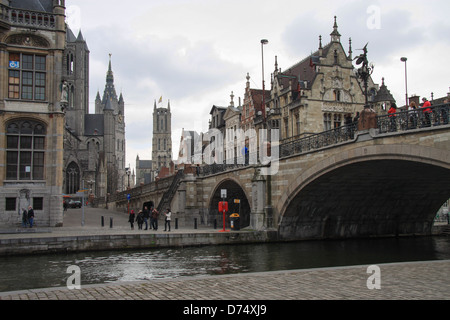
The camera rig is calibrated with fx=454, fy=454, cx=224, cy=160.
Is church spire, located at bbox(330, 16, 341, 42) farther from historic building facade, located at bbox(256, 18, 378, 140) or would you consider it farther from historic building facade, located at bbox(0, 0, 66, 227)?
historic building facade, located at bbox(0, 0, 66, 227)

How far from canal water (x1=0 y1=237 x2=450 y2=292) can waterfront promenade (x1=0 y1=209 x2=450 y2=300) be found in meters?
4.49

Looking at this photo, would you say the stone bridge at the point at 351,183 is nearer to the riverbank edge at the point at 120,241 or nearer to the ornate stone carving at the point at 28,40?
the riverbank edge at the point at 120,241

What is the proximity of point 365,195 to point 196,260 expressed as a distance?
520 inches

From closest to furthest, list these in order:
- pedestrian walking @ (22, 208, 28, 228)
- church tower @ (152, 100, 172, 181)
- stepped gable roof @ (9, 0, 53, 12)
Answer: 1. pedestrian walking @ (22, 208, 28, 228)
2. stepped gable roof @ (9, 0, 53, 12)
3. church tower @ (152, 100, 172, 181)

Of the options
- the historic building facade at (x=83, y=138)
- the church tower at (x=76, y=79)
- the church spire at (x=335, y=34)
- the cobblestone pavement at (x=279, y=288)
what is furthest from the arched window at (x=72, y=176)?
the cobblestone pavement at (x=279, y=288)

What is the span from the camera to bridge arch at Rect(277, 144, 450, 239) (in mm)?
20766

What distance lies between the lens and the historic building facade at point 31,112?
27.4 meters

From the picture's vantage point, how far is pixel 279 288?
29.2 feet

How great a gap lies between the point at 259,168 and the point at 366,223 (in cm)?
908

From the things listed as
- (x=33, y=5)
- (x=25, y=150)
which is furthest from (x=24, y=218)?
(x=33, y=5)

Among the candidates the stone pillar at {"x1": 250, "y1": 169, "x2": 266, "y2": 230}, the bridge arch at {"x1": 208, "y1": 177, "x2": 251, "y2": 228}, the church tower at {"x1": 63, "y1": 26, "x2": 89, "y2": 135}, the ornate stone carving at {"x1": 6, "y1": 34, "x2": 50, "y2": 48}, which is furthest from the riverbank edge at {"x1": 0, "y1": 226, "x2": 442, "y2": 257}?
the church tower at {"x1": 63, "y1": 26, "x2": 89, "y2": 135}
